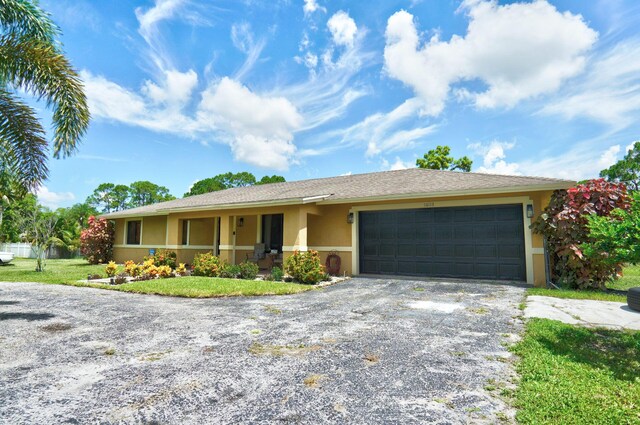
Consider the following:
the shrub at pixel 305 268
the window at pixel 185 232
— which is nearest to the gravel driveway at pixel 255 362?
the shrub at pixel 305 268

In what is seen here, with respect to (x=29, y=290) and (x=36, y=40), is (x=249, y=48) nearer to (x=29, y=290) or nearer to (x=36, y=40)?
(x=36, y=40)

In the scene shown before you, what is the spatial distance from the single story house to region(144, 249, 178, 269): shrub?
0.88 metres

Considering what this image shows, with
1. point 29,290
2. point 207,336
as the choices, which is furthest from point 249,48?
point 207,336

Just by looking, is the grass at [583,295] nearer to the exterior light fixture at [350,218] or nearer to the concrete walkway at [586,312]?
the concrete walkway at [586,312]

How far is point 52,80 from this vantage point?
20.3 feet

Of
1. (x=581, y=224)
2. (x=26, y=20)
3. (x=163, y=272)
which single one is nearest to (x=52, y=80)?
(x=26, y=20)

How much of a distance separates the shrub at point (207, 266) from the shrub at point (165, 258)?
2117mm

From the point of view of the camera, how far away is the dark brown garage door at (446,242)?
9.67 metres

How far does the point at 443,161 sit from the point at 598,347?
28.5 metres

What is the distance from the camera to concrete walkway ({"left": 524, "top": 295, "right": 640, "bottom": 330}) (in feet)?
16.6

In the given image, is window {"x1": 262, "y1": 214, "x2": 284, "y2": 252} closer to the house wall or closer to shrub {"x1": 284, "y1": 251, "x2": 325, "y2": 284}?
the house wall

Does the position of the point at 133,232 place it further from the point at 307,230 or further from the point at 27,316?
the point at 27,316

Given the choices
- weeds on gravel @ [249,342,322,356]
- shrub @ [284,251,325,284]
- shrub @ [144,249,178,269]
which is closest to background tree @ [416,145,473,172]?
shrub @ [284,251,325,284]

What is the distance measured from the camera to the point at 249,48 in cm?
1200
